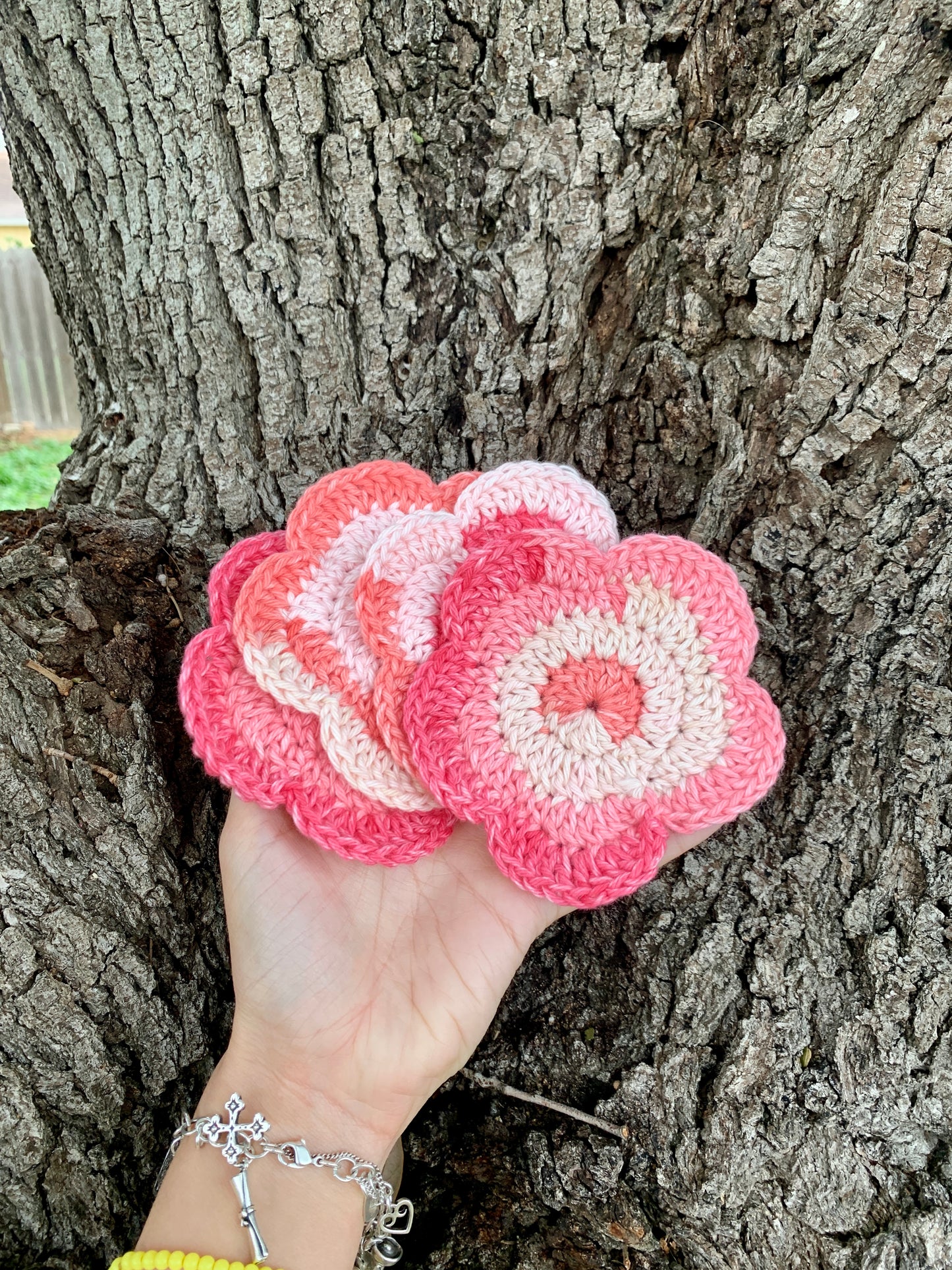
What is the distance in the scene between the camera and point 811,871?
1.31 m

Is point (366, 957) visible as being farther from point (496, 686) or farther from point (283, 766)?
point (496, 686)

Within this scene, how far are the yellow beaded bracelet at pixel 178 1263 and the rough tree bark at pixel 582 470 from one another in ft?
0.93

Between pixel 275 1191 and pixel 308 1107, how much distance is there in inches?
4.1

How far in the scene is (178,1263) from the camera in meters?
1.08

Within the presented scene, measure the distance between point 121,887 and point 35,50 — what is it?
1.34m

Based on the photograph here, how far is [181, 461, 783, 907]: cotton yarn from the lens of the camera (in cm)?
108

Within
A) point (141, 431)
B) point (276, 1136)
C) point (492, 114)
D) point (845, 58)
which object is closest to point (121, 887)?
point (276, 1136)

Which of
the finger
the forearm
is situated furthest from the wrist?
the finger

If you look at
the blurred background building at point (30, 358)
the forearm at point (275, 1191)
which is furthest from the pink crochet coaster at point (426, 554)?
the blurred background building at point (30, 358)

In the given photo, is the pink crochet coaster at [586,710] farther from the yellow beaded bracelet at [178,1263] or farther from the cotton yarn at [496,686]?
the yellow beaded bracelet at [178,1263]

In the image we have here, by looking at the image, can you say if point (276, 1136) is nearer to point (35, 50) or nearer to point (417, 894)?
point (417, 894)

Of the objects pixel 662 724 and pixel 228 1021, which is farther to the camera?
pixel 228 1021

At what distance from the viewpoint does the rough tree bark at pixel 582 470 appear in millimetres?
1199

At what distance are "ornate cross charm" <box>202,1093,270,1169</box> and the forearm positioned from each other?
1 centimetres
